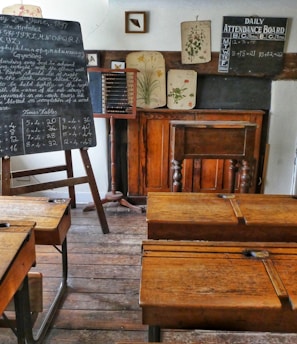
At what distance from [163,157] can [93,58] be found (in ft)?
3.61

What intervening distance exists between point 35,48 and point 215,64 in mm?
1566

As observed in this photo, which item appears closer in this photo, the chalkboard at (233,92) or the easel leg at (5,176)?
the easel leg at (5,176)

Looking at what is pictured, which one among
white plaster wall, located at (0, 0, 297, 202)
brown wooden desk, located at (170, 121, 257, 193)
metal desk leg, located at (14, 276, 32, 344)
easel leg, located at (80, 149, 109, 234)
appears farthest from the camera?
white plaster wall, located at (0, 0, 297, 202)

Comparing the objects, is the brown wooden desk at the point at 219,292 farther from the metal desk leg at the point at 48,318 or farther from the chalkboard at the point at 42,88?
the chalkboard at the point at 42,88

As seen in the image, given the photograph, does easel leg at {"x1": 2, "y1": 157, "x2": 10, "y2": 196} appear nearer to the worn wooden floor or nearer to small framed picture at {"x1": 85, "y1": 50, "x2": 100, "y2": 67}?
the worn wooden floor

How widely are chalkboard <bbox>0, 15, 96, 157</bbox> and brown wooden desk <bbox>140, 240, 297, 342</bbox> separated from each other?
152 cm

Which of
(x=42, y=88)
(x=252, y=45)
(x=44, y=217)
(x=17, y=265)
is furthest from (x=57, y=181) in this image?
(x=252, y=45)

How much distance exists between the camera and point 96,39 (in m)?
3.09

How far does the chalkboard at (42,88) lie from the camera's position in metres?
2.28

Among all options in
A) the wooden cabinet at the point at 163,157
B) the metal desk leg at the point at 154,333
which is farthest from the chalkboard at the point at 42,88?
the metal desk leg at the point at 154,333

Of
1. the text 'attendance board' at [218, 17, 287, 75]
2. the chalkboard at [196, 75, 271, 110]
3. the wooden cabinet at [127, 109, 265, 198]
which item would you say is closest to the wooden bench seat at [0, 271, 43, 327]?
the wooden cabinet at [127, 109, 265, 198]

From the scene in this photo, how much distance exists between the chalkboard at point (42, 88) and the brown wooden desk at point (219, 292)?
1524 millimetres

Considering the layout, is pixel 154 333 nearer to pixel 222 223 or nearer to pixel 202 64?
pixel 222 223

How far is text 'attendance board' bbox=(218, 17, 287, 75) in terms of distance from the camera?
299cm
